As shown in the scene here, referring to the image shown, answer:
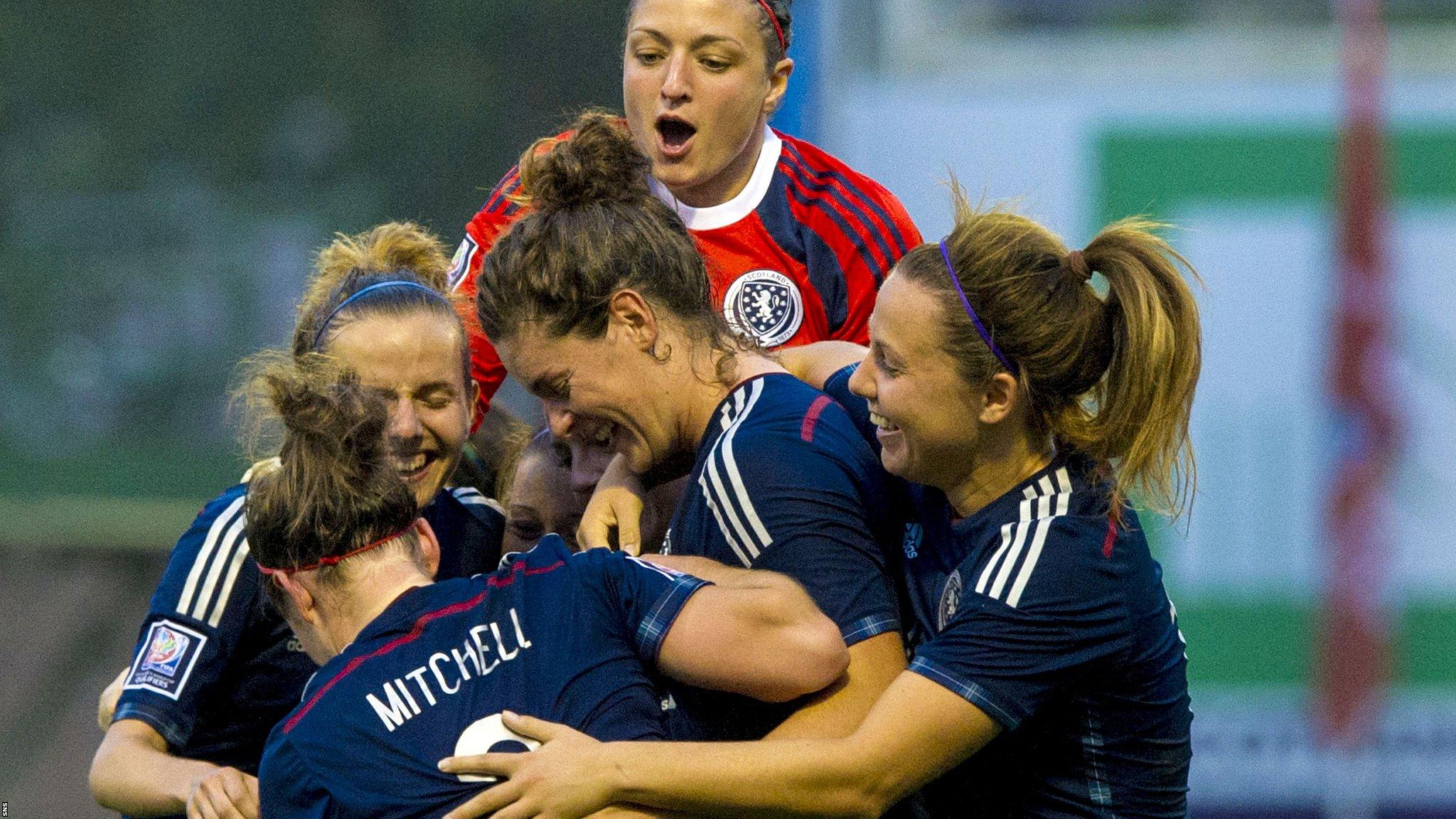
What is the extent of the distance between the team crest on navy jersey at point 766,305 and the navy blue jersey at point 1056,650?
0.84 m

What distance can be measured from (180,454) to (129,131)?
1.82 meters

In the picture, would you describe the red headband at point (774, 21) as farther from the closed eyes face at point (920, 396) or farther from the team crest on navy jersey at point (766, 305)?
the closed eyes face at point (920, 396)

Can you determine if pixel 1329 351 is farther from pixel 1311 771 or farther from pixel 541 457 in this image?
pixel 541 457

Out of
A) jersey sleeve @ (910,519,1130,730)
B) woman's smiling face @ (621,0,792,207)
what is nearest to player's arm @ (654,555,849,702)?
jersey sleeve @ (910,519,1130,730)

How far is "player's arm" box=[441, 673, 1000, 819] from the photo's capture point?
2.29 metres

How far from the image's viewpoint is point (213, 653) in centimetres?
295

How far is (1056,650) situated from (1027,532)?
178 millimetres

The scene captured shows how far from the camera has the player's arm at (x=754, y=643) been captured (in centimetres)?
232

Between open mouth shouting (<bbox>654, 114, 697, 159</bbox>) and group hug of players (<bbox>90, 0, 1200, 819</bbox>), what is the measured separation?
0.46m

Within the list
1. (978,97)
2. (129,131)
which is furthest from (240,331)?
(978,97)

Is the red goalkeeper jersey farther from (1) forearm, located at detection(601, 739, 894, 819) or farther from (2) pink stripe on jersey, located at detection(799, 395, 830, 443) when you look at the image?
(1) forearm, located at detection(601, 739, 894, 819)

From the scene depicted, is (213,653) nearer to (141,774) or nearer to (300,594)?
(141,774)

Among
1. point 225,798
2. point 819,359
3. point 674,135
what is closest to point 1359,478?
point 674,135

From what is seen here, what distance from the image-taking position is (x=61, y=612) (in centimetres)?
771
